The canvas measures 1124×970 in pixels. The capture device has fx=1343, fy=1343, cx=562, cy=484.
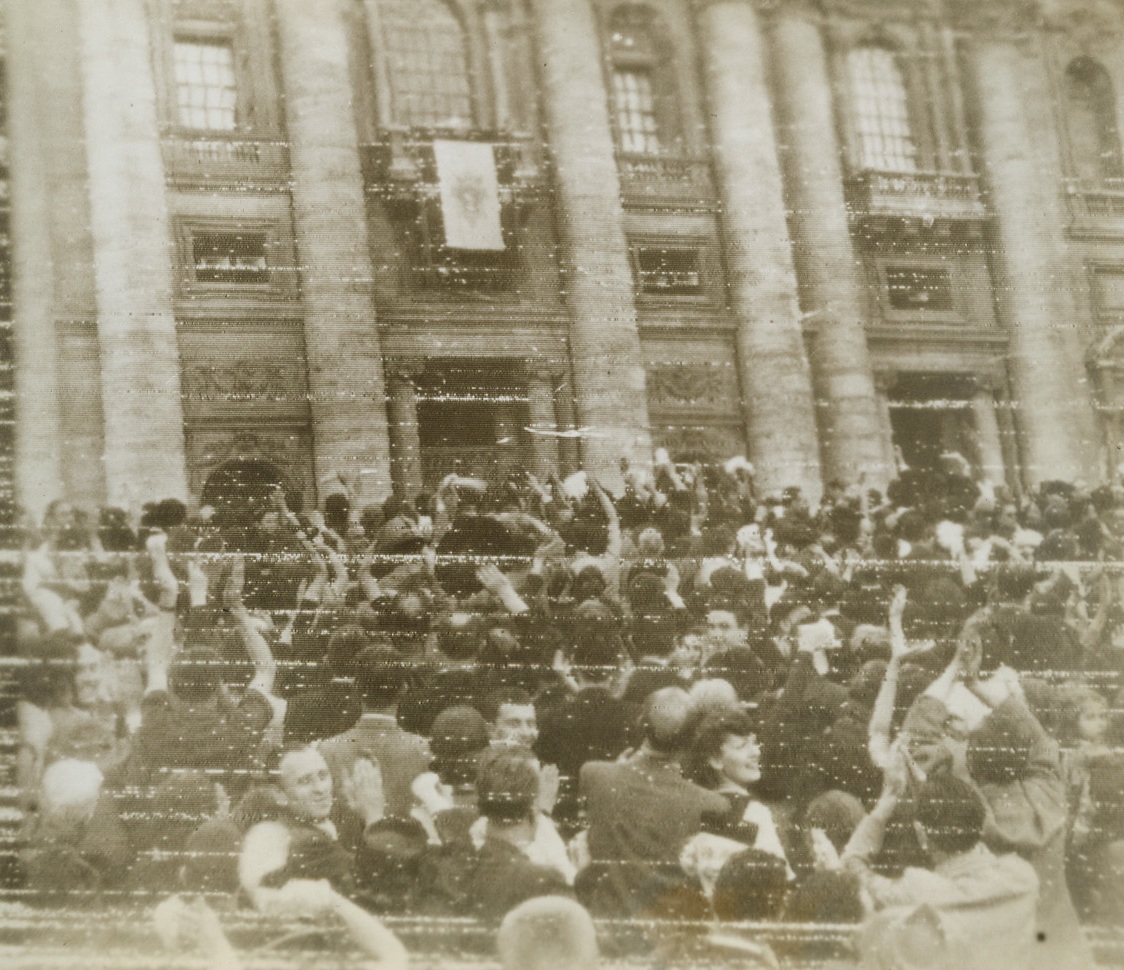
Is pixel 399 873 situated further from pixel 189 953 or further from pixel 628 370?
pixel 628 370

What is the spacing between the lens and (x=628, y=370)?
4727mm

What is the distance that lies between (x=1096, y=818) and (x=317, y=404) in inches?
120

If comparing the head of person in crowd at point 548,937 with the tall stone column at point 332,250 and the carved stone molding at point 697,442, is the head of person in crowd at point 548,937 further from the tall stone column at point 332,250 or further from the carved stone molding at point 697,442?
the carved stone molding at point 697,442

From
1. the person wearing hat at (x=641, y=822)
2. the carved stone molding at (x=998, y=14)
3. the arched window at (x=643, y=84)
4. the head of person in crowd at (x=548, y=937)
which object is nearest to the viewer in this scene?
the head of person in crowd at (x=548, y=937)

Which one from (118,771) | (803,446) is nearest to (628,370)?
(803,446)

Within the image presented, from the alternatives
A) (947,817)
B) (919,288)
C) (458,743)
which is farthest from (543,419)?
(947,817)

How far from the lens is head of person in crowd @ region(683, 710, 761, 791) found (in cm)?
443

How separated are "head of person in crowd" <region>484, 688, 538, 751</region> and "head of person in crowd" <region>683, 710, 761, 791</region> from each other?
52cm

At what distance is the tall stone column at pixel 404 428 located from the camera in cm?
450

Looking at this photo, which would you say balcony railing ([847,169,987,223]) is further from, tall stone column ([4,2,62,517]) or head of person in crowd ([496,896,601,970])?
tall stone column ([4,2,62,517])

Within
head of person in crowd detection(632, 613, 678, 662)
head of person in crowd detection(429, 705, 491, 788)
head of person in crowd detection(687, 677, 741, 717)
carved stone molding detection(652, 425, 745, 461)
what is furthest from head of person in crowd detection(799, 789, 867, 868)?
carved stone molding detection(652, 425, 745, 461)

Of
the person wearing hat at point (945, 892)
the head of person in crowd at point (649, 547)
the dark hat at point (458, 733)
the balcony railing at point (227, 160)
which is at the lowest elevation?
the person wearing hat at point (945, 892)

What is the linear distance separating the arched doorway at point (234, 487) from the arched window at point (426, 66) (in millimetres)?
1320

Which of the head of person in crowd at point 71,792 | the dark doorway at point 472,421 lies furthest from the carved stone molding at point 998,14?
the head of person in crowd at point 71,792
